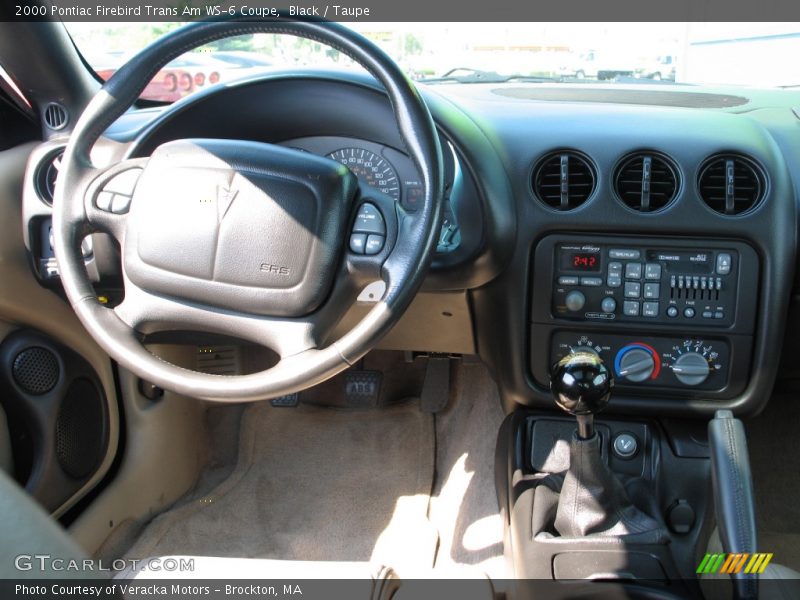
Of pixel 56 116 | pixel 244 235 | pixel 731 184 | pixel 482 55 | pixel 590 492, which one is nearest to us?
pixel 244 235

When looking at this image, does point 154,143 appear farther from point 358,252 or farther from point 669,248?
point 669,248

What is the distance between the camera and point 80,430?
6.24ft

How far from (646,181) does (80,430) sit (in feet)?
4.99

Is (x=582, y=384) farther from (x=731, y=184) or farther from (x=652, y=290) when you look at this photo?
(x=731, y=184)

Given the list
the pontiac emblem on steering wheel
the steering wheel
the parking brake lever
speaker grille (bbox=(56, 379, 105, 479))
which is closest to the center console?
the parking brake lever

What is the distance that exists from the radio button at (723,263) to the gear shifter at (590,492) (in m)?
0.40

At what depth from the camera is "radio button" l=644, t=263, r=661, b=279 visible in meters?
1.63

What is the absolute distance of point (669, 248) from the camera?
163cm

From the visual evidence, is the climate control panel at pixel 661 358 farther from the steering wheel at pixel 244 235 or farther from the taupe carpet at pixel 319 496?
the taupe carpet at pixel 319 496

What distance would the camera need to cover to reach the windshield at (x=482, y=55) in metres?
1.72

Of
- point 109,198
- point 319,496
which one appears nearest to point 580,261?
point 109,198

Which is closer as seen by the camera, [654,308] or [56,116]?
[654,308]

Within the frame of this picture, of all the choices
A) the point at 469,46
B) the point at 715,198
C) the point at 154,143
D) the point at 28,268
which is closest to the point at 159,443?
the point at 28,268

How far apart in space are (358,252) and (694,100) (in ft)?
3.93
